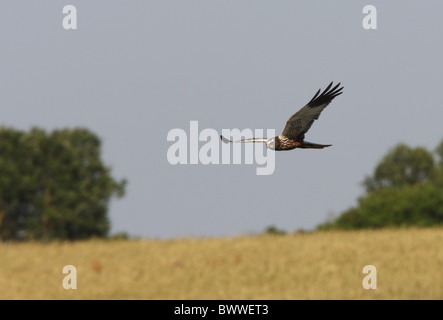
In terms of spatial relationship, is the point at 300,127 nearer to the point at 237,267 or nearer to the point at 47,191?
the point at 237,267

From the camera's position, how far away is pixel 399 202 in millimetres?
54594

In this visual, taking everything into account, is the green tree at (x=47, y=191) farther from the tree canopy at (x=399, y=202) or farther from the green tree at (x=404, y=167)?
the green tree at (x=404, y=167)

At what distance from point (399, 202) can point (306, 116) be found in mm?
54751

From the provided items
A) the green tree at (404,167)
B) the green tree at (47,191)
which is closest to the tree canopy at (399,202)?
the green tree at (404,167)

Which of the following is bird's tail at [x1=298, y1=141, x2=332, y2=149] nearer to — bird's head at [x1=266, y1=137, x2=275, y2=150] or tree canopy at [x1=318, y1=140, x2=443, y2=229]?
bird's head at [x1=266, y1=137, x2=275, y2=150]

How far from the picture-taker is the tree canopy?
5444cm

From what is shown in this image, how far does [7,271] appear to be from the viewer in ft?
114

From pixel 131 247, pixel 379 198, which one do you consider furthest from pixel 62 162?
pixel 379 198

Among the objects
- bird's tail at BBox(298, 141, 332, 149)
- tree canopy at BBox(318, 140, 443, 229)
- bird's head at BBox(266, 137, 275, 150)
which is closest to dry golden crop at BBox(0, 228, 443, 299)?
tree canopy at BBox(318, 140, 443, 229)

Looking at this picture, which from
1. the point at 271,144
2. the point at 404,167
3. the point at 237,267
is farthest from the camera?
the point at 404,167

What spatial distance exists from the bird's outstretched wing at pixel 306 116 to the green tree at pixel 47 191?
55.2 m

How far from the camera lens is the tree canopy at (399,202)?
179 feet

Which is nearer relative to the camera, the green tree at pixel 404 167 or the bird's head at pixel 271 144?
the bird's head at pixel 271 144

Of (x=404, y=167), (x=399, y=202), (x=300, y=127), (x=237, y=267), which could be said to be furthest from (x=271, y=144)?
(x=404, y=167)
